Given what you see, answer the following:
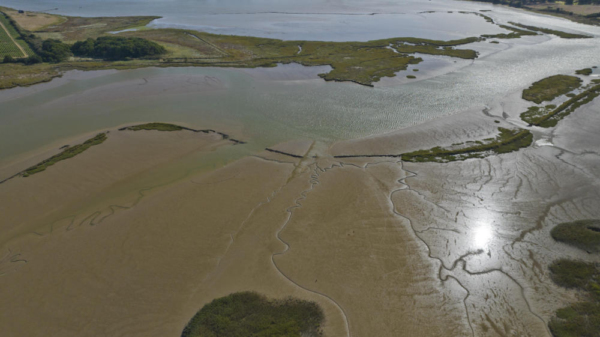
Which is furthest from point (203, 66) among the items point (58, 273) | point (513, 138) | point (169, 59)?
point (513, 138)

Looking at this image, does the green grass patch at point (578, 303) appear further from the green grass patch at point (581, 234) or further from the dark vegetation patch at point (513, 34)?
the dark vegetation patch at point (513, 34)

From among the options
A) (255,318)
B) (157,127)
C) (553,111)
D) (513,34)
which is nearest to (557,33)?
(513,34)

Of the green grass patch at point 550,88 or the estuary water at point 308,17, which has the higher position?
the estuary water at point 308,17

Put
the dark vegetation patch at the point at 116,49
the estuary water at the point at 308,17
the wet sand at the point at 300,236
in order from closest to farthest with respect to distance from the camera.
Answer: the wet sand at the point at 300,236 → the dark vegetation patch at the point at 116,49 → the estuary water at the point at 308,17

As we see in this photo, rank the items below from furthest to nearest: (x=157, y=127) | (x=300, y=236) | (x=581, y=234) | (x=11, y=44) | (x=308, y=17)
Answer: (x=308, y=17) < (x=11, y=44) < (x=157, y=127) < (x=300, y=236) < (x=581, y=234)

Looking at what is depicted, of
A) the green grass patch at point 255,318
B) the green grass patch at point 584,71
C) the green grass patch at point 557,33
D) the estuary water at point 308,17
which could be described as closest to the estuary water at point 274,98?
the green grass patch at point 584,71

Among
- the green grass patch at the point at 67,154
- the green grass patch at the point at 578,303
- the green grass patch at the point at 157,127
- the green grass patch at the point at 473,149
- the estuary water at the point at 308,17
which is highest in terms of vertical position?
the estuary water at the point at 308,17

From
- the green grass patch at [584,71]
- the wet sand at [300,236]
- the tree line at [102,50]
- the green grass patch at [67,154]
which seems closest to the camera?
the wet sand at [300,236]

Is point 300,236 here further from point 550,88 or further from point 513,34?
point 513,34
